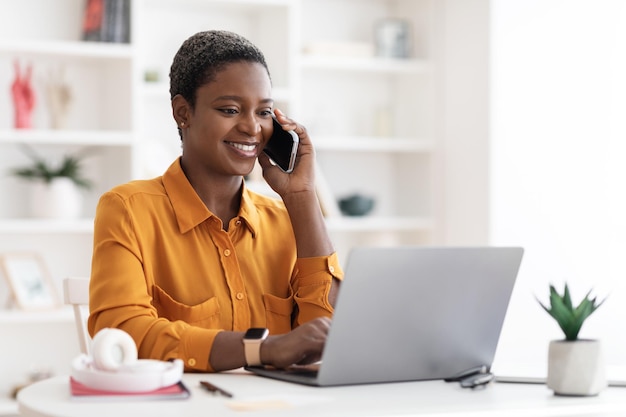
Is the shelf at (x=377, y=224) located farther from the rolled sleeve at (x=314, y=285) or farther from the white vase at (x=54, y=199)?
the rolled sleeve at (x=314, y=285)

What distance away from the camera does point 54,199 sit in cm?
388

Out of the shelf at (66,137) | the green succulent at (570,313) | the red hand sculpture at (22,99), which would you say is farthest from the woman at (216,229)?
the red hand sculpture at (22,99)

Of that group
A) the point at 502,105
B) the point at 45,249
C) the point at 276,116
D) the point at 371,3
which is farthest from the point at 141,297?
the point at 371,3

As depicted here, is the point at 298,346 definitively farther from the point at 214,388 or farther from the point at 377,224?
the point at 377,224

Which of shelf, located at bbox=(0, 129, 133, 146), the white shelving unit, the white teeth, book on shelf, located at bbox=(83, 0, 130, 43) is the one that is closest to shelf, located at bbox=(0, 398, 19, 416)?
the white shelving unit

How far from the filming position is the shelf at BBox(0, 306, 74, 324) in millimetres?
3789

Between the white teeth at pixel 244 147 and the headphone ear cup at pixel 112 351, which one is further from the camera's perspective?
the white teeth at pixel 244 147

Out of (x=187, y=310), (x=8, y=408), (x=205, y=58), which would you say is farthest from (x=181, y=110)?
(x=8, y=408)

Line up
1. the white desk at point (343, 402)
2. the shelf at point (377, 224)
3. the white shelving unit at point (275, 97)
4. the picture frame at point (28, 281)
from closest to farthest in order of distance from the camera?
the white desk at point (343, 402), the picture frame at point (28, 281), the white shelving unit at point (275, 97), the shelf at point (377, 224)

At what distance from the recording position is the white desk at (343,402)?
1293 mm

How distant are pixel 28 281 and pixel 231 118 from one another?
2.26m

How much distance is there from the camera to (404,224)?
450 cm

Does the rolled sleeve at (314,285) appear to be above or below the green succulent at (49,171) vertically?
below

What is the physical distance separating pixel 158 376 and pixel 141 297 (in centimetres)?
38
